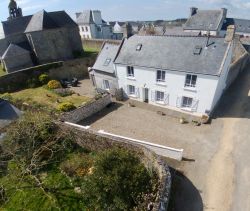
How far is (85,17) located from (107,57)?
40.8 meters

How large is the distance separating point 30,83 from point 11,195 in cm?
2130

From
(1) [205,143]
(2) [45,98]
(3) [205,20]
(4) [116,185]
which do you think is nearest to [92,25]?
(3) [205,20]

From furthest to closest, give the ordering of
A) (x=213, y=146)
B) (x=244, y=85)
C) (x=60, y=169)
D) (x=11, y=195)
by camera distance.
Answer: (x=244, y=85) → (x=213, y=146) → (x=60, y=169) → (x=11, y=195)

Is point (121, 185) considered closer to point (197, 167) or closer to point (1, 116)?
point (197, 167)

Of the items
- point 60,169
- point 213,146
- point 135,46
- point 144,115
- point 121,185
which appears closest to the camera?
point 121,185

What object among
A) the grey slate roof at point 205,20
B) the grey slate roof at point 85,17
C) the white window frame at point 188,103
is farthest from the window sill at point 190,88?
the grey slate roof at point 85,17

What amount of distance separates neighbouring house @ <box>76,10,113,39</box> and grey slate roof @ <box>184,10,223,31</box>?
25.5 m

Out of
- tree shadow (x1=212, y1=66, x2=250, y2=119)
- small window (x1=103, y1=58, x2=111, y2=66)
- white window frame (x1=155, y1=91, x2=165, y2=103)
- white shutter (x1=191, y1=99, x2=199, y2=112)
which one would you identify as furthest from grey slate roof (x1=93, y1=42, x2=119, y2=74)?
tree shadow (x1=212, y1=66, x2=250, y2=119)

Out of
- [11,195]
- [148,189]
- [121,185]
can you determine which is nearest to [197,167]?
[148,189]

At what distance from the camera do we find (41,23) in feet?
114

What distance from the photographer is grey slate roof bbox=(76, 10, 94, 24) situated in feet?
200

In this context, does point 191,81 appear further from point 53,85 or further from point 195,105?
point 53,85

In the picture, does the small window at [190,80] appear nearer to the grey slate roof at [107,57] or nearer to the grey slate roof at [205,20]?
the grey slate roof at [107,57]

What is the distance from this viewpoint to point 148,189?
11742mm
